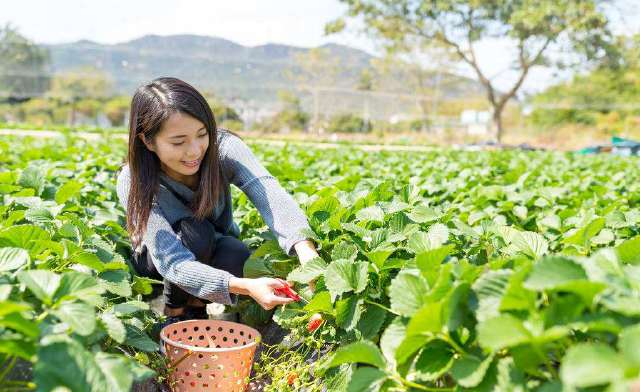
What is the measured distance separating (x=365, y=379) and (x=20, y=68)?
48.7 m

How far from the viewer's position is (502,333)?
0.97 metres

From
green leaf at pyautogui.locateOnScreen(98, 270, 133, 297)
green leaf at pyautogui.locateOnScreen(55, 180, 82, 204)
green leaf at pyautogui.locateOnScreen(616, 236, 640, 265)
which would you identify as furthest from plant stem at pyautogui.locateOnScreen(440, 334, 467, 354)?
green leaf at pyautogui.locateOnScreen(55, 180, 82, 204)

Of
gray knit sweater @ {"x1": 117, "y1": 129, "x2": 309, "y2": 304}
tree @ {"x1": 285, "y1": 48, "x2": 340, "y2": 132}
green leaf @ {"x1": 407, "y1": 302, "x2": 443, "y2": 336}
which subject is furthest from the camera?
tree @ {"x1": 285, "y1": 48, "x2": 340, "y2": 132}

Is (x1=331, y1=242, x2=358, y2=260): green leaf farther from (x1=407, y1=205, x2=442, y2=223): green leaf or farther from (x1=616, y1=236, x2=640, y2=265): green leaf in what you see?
(x1=616, y1=236, x2=640, y2=265): green leaf

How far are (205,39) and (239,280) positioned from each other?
75.9m

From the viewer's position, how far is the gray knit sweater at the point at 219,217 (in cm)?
213

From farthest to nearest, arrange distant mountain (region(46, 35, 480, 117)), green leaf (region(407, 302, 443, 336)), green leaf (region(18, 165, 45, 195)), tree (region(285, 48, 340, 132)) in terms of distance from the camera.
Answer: tree (region(285, 48, 340, 132))
distant mountain (region(46, 35, 480, 117))
green leaf (region(18, 165, 45, 195))
green leaf (region(407, 302, 443, 336))

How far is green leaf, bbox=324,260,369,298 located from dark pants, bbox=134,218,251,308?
1.18 meters

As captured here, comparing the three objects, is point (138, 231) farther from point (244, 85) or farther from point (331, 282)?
point (244, 85)

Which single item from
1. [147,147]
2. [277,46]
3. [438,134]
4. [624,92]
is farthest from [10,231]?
[277,46]

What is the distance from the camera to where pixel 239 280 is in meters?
2.05

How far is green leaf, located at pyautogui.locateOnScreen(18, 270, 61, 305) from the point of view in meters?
1.16

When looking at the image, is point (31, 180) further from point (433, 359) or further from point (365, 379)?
point (433, 359)

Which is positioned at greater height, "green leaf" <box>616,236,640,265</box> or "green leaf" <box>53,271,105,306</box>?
"green leaf" <box>616,236,640,265</box>
